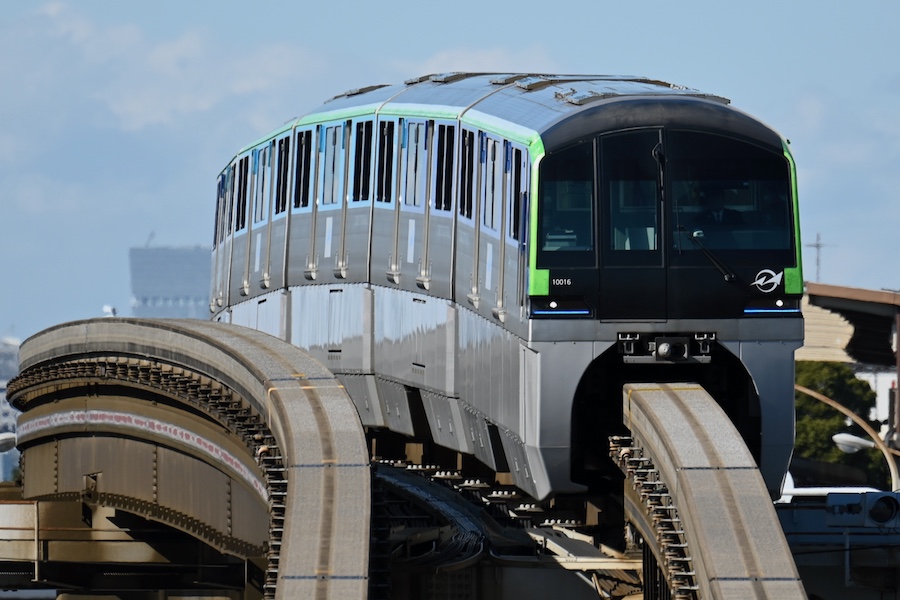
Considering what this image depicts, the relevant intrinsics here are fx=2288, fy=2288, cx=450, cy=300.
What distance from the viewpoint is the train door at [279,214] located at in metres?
31.7

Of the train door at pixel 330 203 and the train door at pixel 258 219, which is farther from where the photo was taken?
the train door at pixel 258 219

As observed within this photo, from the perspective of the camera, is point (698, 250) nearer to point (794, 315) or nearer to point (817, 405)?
point (794, 315)

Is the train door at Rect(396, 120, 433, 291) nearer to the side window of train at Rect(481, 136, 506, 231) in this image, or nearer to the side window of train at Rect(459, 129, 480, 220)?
the side window of train at Rect(459, 129, 480, 220)

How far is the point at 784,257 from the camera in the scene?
2334cm

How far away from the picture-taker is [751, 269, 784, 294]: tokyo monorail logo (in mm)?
23234

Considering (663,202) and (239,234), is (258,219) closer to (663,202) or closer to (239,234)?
(239,234)

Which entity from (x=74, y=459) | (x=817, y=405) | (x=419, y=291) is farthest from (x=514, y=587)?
(x=817, y=405)

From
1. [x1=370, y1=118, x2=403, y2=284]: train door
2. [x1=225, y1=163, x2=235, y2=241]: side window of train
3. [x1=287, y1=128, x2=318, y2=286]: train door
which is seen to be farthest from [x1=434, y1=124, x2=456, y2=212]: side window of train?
[x1=225, y1=163, x2=235, y2=241]: side window of train

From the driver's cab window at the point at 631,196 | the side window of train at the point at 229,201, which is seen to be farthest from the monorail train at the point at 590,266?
the side window of train at the point at 229,201

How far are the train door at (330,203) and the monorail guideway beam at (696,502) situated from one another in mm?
7670

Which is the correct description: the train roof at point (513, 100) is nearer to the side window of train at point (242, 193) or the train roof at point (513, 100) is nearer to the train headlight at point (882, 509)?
the side window of train at point (242, 193)

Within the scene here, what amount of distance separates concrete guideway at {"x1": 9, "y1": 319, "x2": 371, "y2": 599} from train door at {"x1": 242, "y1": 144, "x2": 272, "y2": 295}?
2.01 m

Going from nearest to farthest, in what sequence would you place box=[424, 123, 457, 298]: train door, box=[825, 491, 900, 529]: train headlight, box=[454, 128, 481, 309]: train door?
box=[454, 128, 481, 309]: train door
box=[825, 491, 900, 529]: train headlight
box=[424, 123, 457, 298]: train door

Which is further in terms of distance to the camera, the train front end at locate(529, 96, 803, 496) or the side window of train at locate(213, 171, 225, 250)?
the side window of train at locate(213, 171, 225, 250)
